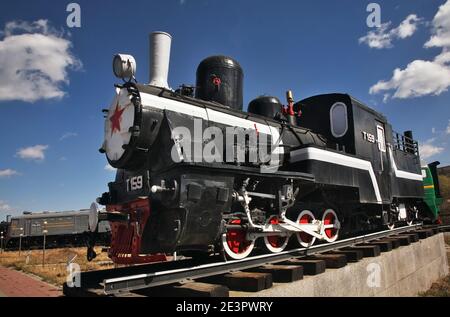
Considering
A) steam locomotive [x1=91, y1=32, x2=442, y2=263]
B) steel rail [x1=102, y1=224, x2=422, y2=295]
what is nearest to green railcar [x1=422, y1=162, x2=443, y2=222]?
steam locomotive [x1=91, y1=32, x2=442, y2=263]

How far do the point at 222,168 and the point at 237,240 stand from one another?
1.37 m

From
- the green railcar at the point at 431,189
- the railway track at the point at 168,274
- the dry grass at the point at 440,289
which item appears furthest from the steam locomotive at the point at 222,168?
the green railcar at the point at 431,189

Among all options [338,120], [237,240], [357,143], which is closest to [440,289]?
[357,143]

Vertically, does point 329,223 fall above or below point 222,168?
below

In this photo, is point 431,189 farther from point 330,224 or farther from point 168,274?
point 168,274

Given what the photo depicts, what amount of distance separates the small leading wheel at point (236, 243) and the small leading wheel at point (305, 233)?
4.67ft

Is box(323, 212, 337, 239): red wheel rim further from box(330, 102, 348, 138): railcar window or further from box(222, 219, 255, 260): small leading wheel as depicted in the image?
box(222, 219, 255, 260): small leading wheel

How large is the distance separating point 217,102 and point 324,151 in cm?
237

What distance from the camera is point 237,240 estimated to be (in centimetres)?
570

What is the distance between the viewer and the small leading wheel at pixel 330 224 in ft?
24.8

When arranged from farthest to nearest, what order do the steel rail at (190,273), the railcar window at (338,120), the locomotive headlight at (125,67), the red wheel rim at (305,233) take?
the railcar window at (338,120) < the red wheel rim at (305,233) < the locomotive headlight at (125,67) < the steel rail at (190,273)

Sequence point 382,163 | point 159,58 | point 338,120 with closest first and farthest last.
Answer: point 159,58
point 338,120
point 382,163

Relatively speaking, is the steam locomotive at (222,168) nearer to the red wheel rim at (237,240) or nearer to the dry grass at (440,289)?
the red wheel rim at (237,240)

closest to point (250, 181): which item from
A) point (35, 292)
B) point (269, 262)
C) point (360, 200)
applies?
point (269, 262)
